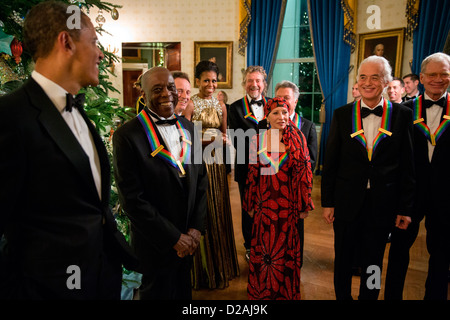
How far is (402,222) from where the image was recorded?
204 cm

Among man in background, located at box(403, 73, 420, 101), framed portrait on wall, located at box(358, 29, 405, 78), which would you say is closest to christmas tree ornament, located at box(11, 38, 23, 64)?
man in background, located at box(403, 73, 420, 101)

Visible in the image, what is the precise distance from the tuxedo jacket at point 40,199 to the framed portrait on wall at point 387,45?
20.8 ft

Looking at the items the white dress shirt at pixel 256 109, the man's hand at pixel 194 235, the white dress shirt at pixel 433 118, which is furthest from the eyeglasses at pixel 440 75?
the man's hand at pixel 194 235

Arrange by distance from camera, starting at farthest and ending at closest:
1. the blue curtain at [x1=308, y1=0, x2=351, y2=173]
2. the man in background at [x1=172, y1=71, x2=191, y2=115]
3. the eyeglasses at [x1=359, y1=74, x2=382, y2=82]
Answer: the blue curtain at [x1=308, y1=0, x2=351, y2=173] < the man in background at [x1=172, y1=71, x2=191, y2=115] < the eyeglasses at [x1=359, y1=74, x2=382, y2=82]

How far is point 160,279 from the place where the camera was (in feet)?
5.74

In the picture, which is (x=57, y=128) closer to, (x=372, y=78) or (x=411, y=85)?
(x=372, y=78)

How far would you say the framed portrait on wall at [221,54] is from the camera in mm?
7281

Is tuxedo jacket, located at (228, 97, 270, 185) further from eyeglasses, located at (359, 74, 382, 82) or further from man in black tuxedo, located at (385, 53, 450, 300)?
man in black tuxedo, located at (385, 53, 450, 300)

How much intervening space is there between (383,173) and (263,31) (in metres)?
5.88

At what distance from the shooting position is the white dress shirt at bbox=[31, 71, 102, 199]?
106 cm

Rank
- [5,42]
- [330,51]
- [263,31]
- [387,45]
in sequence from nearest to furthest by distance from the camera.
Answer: [5,42] < [387,45] < [330,51] < [263,31]

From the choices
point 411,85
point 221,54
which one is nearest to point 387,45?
point 411,85

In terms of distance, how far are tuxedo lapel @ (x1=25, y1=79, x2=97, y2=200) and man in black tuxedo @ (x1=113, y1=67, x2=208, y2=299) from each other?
559 mm
